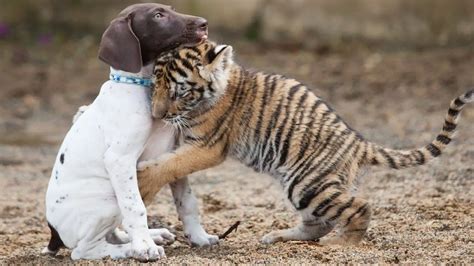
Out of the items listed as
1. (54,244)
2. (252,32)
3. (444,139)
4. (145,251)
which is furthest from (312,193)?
(252,32)

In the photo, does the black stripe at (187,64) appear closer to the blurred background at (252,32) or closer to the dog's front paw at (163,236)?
the dog's front paw at (163,236)

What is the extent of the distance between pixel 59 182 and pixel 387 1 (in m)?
A: 9.12

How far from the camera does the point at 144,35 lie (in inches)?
226

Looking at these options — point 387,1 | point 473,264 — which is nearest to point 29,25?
point 387,1

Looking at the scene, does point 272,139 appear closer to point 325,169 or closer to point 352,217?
point 325,169

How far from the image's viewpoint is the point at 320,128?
6051 mm

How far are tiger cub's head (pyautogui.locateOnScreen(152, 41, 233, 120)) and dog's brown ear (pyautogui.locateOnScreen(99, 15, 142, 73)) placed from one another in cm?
21

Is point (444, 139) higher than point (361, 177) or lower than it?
higher

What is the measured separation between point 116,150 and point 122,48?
0.55 meters

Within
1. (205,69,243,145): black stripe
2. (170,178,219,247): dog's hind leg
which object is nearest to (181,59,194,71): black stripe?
(205,69,243,145): black stripe

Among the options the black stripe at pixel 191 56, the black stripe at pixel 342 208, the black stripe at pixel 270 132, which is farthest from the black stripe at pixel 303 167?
the black stripe at pixel 191 56

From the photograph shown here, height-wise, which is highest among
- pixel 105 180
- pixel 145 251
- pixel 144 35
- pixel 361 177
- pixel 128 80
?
pixel 144 35

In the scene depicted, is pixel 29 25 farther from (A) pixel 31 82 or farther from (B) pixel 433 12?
(B) pixel 433 12

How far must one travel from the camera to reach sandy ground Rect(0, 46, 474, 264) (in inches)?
231
